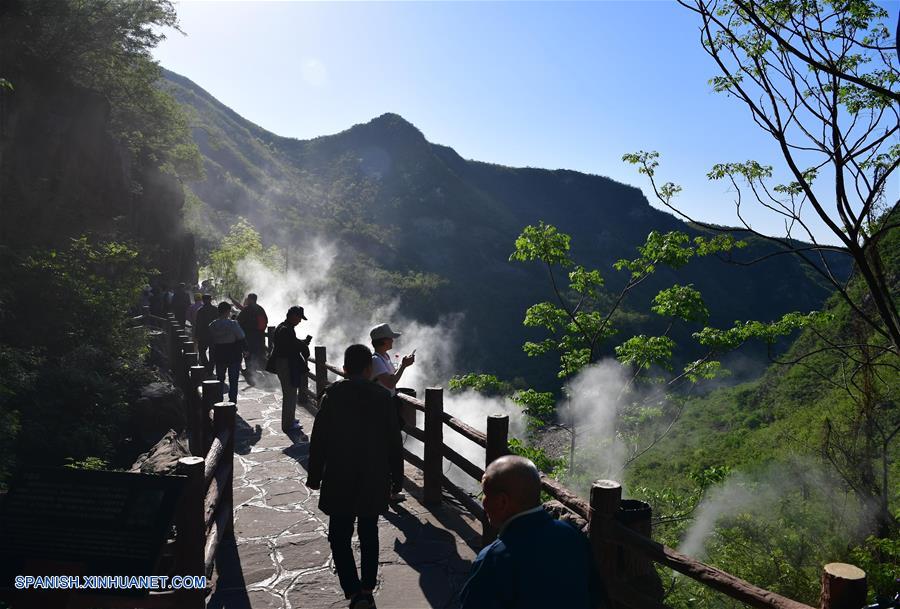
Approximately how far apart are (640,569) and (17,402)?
331 inches

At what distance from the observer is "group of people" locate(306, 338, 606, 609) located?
1800 mm

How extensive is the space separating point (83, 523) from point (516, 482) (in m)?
2.15

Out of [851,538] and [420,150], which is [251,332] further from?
[420,150]

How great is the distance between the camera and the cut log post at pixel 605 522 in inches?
121

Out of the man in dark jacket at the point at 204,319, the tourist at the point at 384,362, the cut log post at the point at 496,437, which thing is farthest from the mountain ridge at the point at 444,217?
the cut log post at the point at 496,437

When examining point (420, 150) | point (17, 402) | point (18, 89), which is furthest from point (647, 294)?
point (17, 402)

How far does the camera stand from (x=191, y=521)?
3287mm

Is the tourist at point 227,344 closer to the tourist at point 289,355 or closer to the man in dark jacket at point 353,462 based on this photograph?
the tourist at point 289,355

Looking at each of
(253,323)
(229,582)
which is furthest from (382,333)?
(253,323)

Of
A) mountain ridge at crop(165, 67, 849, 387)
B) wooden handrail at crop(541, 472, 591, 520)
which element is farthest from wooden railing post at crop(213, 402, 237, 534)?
mountain ridge at crop(165, 67, 849, 387)

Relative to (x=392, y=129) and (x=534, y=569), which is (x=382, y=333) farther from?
(x=392, y=129)

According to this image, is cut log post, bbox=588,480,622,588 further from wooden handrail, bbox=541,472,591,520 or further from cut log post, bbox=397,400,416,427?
cut log post, bbox=397,400,416,427

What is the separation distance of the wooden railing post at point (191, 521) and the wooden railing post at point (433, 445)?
254cm

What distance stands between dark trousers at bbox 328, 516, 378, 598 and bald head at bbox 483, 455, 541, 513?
1.69m
